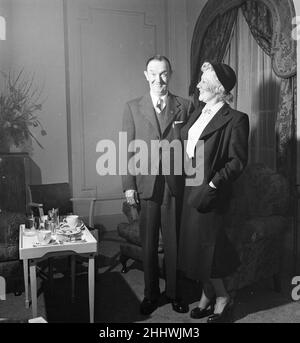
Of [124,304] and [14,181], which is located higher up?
[14,181]

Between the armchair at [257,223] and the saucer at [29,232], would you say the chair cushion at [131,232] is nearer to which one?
the armchair at [257,223]

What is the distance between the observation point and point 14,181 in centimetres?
317

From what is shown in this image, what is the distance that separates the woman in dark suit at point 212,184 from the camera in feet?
6.55

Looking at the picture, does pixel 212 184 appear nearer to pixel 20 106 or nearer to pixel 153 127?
pixel 153 127

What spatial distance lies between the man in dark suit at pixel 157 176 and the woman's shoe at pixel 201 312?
6cm

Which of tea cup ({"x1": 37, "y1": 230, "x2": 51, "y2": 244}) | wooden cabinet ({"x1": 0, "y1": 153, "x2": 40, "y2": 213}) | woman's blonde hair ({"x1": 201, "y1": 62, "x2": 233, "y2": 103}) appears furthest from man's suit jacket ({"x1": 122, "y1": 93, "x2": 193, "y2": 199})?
wooden cabinet ({"x1": 0, "y1": 153, "x2": 40, "y2": 213})

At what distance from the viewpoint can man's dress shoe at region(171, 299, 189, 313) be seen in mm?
2150

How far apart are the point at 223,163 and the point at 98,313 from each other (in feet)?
3.16

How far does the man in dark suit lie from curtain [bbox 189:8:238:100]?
0.82 meters

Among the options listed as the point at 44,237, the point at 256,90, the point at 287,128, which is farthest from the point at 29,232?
the point at 256,90

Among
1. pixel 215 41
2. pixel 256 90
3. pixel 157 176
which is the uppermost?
pixel 215 41

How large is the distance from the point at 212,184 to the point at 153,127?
1.32 feet

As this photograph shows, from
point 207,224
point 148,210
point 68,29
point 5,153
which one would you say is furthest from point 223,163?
point 5,153

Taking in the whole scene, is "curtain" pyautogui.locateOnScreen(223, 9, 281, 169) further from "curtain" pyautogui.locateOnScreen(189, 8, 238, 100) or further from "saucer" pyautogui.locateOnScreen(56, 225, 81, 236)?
"saucer" pyautogui.locateOnScreen(56, 225, 81, 236)
